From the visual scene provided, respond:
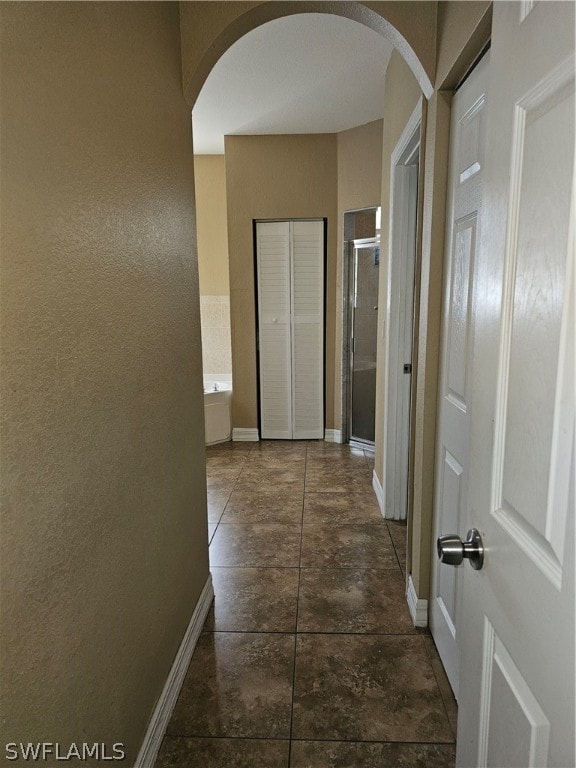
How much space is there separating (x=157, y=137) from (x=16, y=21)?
0.70 metres

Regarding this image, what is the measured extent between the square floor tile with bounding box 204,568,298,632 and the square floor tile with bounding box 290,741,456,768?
53 centimetres

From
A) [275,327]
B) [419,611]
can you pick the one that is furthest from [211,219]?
[419,611]

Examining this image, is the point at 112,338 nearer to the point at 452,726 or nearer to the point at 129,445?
the point at 129,445

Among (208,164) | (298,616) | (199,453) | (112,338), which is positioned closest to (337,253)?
(208,164)

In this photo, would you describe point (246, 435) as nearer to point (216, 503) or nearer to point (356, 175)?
point (216, 503)

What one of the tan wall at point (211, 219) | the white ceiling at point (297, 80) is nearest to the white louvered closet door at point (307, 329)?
the white ceiling at point (297, 80)

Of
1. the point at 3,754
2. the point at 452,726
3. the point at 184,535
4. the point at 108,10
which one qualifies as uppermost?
the point at 108,10

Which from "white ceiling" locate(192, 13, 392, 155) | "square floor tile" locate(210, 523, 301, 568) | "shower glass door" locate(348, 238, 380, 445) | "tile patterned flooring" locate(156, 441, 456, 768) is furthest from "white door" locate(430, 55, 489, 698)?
"shower glass door" locate(348, 238, 380, 445)

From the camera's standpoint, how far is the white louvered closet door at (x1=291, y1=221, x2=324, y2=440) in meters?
4.36

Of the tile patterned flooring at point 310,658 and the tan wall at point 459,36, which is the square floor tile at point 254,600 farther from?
the tan wall at point 459,36

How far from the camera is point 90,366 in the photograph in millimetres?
1091

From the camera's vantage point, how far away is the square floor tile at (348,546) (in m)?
2.51

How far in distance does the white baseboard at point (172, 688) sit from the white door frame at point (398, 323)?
1.34 meters

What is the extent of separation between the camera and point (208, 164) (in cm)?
501
